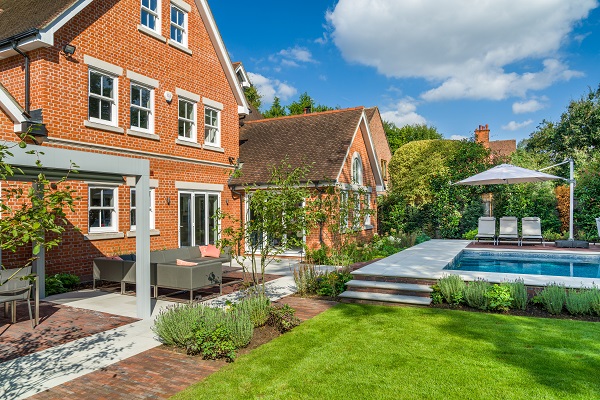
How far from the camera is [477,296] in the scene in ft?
28.2

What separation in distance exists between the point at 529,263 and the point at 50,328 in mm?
15426

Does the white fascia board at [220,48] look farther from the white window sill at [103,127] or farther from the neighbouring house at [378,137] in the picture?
the neighbouring house at [378,137]

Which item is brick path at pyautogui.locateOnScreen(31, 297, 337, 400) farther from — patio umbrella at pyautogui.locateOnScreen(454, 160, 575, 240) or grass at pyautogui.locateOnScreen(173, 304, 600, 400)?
patio umbrella at pyautogui.locateOnScreen(454, 160, 575, 240)

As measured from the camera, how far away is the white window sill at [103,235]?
1173 centimetres

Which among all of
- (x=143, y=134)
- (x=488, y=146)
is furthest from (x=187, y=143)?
(x=488, y=146)

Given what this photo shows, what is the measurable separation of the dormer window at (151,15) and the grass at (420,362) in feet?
39.8

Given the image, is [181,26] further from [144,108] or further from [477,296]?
[477,296]

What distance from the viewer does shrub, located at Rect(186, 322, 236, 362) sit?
19.4ft

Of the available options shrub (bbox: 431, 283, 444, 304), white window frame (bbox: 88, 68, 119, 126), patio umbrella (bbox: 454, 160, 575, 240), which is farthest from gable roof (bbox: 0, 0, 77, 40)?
patio umbrella (bbox: 454, 160, 575, 240)

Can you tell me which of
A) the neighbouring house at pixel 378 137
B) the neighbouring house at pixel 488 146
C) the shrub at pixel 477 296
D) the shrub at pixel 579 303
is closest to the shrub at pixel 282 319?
the shrub at pixel 477 296

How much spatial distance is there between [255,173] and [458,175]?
37.0ft

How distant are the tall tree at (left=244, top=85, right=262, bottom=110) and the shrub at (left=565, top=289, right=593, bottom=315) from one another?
3531 centimetres

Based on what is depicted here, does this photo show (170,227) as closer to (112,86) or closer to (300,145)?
(112,86)

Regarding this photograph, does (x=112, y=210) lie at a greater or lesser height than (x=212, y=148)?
lesser
